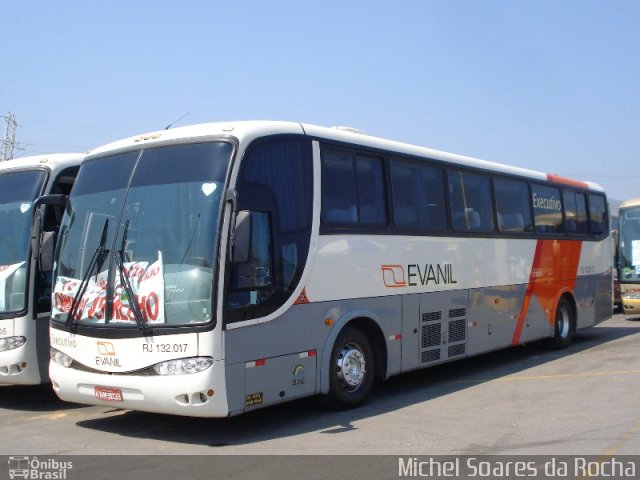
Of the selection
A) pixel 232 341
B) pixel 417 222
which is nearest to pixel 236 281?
pixel 232 341

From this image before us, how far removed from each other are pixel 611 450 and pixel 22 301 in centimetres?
699

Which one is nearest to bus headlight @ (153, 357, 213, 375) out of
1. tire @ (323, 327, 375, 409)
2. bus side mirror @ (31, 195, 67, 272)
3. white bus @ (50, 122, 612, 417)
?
white bus @ (50, 122, 612, 417)

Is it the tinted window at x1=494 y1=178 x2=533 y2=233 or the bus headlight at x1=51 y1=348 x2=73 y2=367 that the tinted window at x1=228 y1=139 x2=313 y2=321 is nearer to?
the bus headlight at x1=51 y1=348 x2=73 y2=367

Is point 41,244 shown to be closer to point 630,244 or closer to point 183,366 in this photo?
point 183,366

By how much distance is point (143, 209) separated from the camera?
25.8 ft

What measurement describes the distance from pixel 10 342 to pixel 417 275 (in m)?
5.42

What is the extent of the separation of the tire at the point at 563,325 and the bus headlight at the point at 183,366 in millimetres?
9299

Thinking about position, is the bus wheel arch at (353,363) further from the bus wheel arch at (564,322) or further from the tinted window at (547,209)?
the bus wheel arch at (564,322)

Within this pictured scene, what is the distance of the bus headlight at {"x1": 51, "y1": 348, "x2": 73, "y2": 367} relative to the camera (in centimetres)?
816

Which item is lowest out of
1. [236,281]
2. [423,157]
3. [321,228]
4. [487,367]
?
[487,367]

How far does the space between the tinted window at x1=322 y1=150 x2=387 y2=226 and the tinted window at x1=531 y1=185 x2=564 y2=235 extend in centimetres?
523

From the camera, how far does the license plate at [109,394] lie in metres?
7.63
